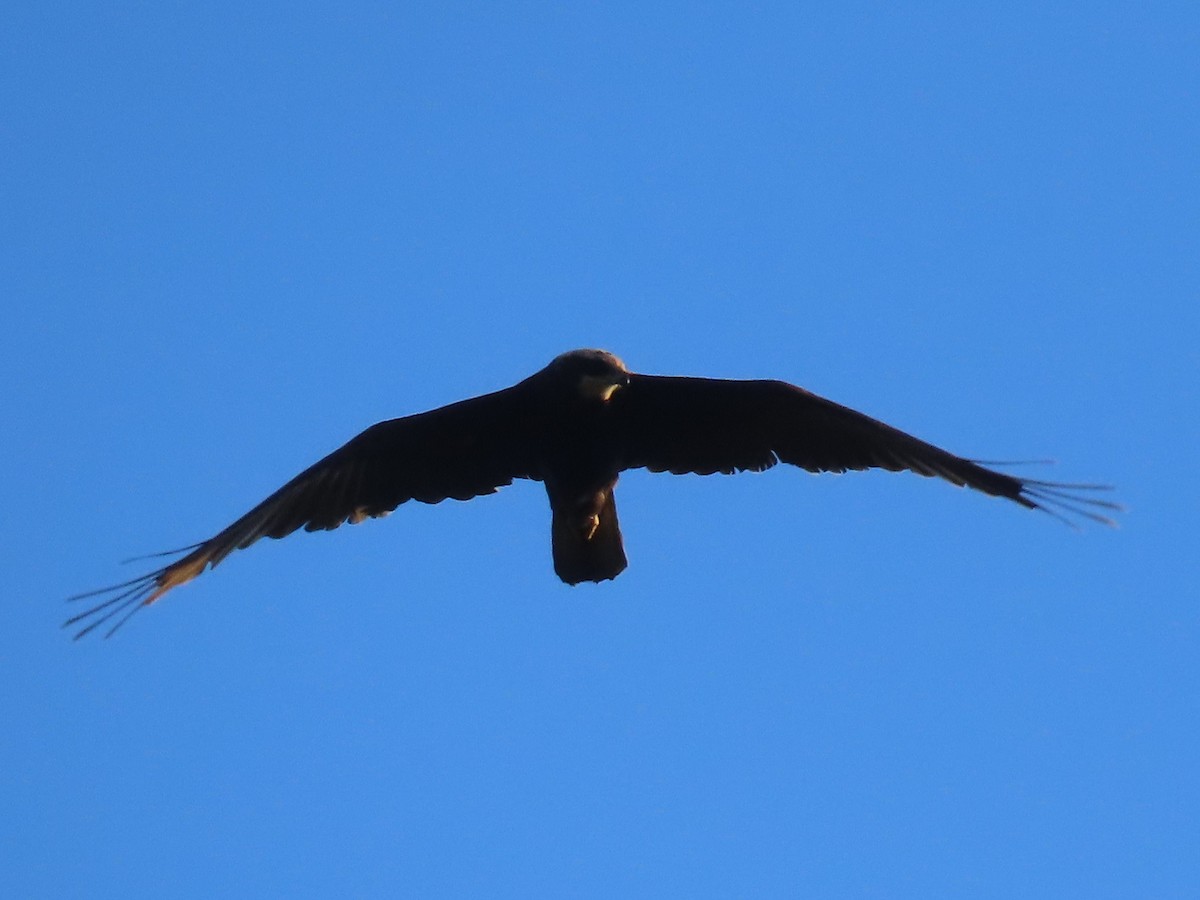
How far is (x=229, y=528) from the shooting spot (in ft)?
28.4

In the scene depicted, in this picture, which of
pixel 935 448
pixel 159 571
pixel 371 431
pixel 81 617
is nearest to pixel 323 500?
pixel 371 431

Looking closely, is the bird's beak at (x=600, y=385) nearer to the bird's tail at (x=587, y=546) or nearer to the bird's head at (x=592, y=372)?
the bird's head at (x=592, y=372)

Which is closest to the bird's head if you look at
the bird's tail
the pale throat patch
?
the pale throat patch

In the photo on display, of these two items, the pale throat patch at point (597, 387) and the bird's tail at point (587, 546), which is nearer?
the pale throat patch at point (597, 387)

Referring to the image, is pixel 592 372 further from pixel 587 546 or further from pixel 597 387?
pixel 587 546

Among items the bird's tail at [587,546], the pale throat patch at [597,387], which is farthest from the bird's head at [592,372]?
the bird's tail at [587,546]

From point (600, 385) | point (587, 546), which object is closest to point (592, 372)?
point (600, 385)

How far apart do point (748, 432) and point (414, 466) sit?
1856 millimetres

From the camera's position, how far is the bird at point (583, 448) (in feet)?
29.1

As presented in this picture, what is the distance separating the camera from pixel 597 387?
880 centimetres

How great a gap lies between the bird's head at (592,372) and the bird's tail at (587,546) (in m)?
0.59

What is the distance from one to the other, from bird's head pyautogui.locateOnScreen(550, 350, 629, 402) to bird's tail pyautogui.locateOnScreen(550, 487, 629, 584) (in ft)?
1.92

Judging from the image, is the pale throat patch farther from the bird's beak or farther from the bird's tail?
the bird's tail

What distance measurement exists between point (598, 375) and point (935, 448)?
1799mm
